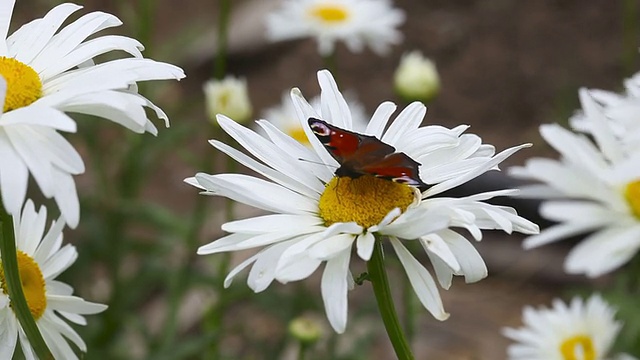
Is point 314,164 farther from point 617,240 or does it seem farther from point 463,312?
point 463,312

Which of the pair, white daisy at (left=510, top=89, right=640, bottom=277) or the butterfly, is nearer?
white daisy at (left=510, top=89, right=640, bottom=277)

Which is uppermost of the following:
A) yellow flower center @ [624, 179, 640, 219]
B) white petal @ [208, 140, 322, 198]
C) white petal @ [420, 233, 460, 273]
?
white petal @ [208, 140, 322, 198]

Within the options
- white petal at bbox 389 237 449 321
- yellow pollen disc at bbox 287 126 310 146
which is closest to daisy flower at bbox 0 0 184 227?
white petal at bbox 389 237 449 321

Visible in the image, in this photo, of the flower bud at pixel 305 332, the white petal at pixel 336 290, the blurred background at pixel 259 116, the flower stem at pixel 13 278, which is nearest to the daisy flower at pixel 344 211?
the white petal at pixel 336 290

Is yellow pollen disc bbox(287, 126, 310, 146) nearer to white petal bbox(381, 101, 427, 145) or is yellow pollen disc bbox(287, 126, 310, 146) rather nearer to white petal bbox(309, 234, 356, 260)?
white petal bbox(381, 101, 427, 145)

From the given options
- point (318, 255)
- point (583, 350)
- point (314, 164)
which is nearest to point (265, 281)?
point (318, 255)

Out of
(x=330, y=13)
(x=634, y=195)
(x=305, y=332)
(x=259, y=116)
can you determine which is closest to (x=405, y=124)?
(x=634, y=195)

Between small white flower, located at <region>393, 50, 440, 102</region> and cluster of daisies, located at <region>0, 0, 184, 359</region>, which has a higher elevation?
small white flower, located at <region>393, 50, 440, 102</region>
